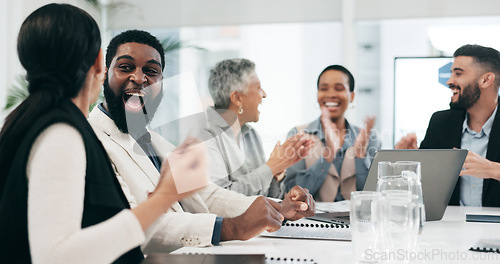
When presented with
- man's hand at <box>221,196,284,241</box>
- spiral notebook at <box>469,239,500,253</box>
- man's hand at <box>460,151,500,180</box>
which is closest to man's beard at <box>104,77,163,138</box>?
man's hand at <box>221,196,284,241</box>

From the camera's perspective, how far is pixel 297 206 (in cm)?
182

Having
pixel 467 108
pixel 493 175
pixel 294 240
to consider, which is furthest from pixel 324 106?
pixel 294 240

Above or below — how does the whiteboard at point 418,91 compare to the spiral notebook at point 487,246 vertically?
above

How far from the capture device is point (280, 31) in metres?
4.92

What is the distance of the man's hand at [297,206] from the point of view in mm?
1816

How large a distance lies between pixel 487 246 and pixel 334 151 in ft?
6.51

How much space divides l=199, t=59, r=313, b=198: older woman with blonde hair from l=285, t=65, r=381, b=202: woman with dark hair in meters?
0.35

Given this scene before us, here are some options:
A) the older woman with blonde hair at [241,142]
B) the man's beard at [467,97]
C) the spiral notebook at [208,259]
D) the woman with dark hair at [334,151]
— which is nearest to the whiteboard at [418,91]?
the woman with dark hair at [334,151]

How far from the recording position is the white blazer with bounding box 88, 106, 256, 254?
5.09 feet

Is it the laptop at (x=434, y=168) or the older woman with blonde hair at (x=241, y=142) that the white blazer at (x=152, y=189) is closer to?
the older woman with blonde hair at (x=241, y=142)

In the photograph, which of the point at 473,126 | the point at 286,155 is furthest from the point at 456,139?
Answer: the point at 286,155

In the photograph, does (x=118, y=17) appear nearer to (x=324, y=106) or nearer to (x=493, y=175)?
(x=324, y=106)

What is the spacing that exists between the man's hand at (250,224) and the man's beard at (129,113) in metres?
0.52

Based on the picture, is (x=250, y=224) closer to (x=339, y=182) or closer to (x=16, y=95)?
(x=339, y=182)
